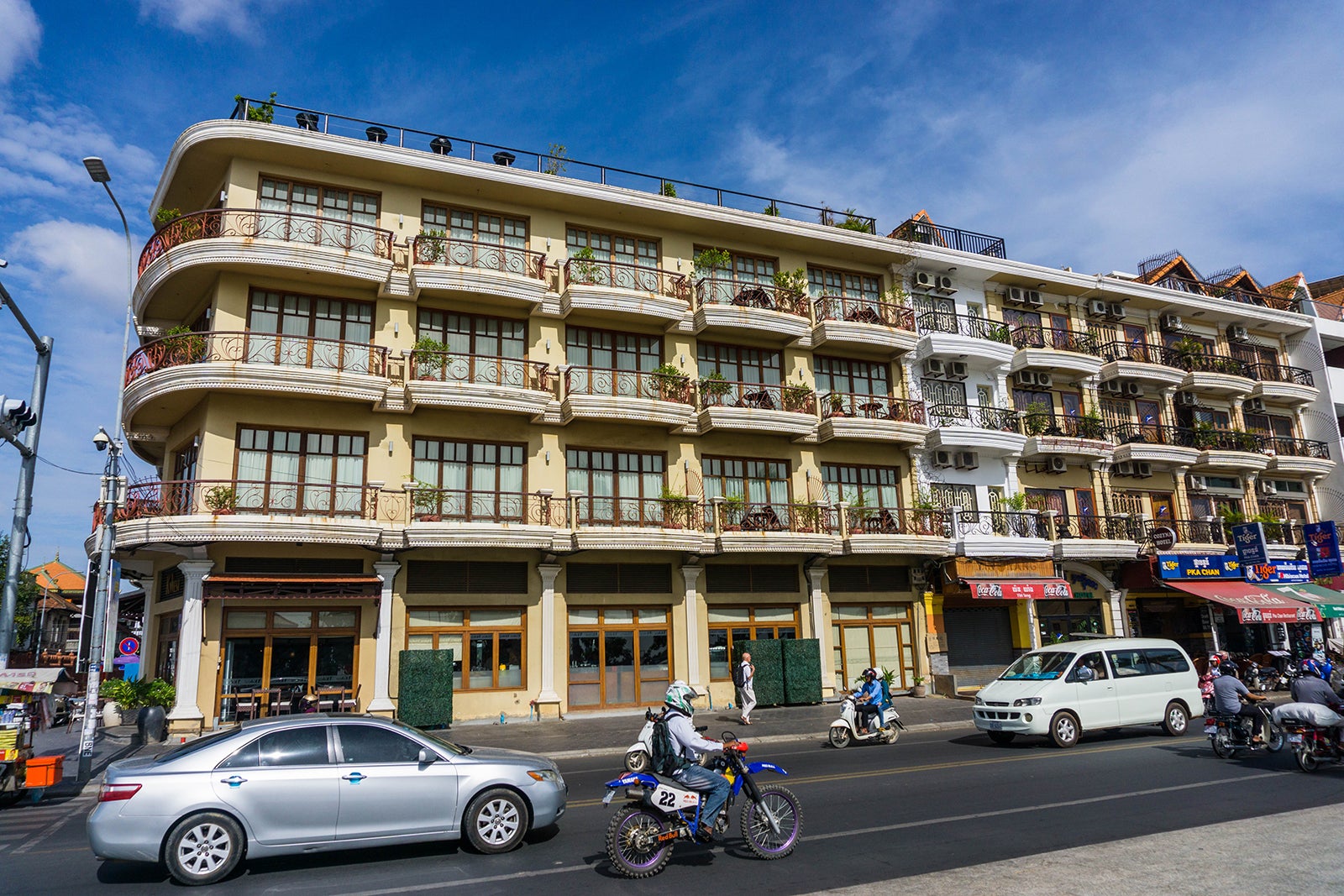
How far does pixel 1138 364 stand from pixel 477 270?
2562 centimetres

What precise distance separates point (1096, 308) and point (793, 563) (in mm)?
17421

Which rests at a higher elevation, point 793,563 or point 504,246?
point 504,246

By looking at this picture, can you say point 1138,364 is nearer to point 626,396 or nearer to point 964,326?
point 964,326

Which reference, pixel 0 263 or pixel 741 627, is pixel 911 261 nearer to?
pixel 741 627

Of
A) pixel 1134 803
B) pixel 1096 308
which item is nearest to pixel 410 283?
pixel 1134 803

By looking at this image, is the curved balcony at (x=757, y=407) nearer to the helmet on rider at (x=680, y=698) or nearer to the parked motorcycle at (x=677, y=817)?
the helmet on rider at (x=680, y=698)

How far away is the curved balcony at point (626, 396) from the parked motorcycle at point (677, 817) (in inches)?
621

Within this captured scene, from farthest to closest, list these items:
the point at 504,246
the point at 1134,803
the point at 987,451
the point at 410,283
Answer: the point at 987,451 → the point at 504,246 → the point at 410,283 → the point at 1134,803

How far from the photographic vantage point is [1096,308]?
33.6 meters

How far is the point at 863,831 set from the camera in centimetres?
931

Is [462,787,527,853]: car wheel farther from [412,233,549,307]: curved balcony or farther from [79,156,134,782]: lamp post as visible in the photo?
[412,233,549,307]: curved balcony

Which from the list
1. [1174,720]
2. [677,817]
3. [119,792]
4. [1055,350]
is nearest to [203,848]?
[119,792]

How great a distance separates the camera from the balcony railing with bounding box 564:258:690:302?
80.8 ft

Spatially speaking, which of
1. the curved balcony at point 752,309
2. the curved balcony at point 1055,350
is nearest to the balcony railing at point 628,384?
the curved balcony at point 752,309
